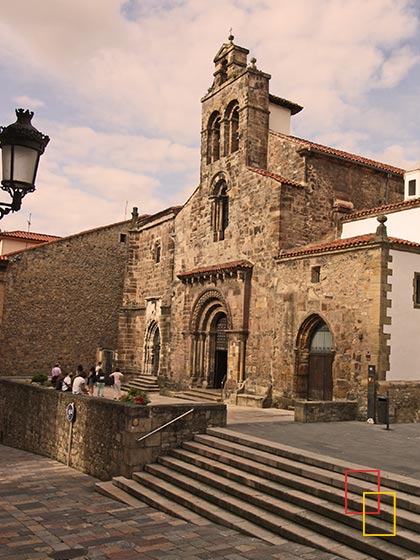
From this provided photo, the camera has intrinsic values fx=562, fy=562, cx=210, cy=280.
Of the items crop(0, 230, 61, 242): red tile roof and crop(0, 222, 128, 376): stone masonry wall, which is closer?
crop(0, 222, 128, 376): stone masonry wall

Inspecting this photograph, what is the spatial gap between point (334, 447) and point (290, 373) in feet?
26.1

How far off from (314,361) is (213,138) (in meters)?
12.5

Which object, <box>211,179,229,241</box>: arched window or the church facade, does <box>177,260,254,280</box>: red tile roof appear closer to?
the church facade

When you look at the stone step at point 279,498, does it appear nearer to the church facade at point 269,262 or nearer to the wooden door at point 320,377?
the church facade at point 269,262

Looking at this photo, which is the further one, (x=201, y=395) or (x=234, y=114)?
(x=234, y=114)

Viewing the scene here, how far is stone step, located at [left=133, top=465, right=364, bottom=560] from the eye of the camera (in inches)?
314

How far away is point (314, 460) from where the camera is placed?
10250 mm

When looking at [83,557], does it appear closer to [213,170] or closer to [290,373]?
[290,373]

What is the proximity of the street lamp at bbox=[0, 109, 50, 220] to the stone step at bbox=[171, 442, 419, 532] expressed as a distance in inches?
253

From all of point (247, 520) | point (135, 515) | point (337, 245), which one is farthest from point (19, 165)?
point (337, 245)

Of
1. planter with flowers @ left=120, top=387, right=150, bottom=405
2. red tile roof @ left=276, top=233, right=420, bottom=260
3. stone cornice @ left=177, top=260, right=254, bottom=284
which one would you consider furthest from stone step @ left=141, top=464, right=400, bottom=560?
stone cornice @ left=177, top=260, right=254, bottom=284

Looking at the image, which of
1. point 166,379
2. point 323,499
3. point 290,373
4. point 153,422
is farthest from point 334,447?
point 166,379

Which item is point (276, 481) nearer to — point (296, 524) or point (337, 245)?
point (296, 524)

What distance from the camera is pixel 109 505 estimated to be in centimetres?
1119
